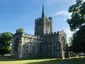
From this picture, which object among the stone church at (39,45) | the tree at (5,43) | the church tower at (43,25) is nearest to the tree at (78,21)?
the stone church at (39,45)

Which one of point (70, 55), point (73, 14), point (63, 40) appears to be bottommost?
point (70, 55)

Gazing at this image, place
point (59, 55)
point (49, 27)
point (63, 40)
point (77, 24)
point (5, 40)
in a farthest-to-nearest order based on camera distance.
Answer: point (49, 27), point (5, 40), point (63, 40), point (59, 55), point (77, 24)

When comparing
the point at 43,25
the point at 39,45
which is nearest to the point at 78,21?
the point at 39,45

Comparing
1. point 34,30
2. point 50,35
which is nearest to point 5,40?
point 34,30

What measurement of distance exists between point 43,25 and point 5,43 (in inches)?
653

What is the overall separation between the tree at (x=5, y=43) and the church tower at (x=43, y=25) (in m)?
11.6

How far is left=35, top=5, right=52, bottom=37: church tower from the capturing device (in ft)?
210

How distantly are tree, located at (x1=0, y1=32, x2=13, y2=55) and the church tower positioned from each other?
1160cm

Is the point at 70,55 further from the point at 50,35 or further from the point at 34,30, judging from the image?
the point at 34,30

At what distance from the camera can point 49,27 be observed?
66938 mm

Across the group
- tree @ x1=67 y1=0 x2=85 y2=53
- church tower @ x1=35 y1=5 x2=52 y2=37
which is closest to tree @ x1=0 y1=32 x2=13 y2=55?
church tower @ x1=35 y1=5 x2=52 y2=37

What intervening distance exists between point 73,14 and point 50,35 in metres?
21.3

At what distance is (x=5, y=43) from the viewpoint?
60469 millimetres

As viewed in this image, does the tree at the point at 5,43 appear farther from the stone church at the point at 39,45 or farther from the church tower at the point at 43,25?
the church tower at the point at 43,25
